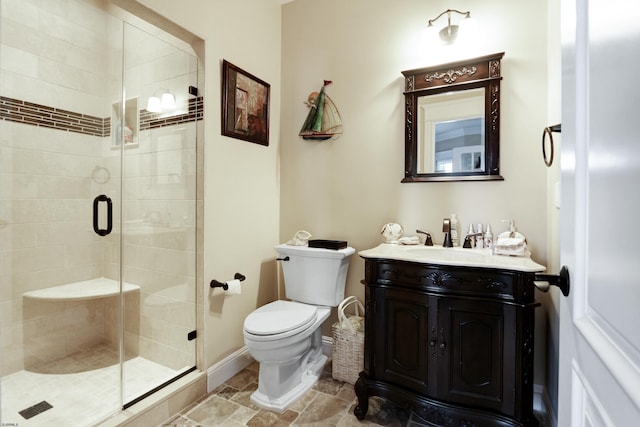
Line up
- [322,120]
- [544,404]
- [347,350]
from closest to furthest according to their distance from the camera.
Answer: [544,404], [347,350], [322,120]

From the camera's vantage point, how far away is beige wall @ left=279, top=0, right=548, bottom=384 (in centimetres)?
183

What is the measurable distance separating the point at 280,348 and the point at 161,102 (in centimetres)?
175

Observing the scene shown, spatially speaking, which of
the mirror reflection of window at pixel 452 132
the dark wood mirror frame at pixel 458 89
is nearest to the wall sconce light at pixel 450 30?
the dark wood mirror frame at pixel 458 89

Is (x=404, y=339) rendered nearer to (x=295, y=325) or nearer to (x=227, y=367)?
(x=295, y=325)

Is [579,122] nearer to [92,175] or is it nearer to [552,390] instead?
[552,390]

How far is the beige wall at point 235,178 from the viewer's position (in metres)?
2.00

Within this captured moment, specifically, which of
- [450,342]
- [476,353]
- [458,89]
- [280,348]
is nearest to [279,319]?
[280,348]

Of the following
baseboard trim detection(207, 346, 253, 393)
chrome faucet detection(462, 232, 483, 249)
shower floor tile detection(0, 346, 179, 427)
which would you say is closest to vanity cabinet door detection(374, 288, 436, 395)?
chrome faucet detection(462, 232, 483, 249)

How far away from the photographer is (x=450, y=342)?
151 cm

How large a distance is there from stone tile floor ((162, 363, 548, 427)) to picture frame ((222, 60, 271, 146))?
1.68 metres

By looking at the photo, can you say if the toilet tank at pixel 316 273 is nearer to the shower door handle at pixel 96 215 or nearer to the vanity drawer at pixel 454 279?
the vanity drawer at pixel 454 279

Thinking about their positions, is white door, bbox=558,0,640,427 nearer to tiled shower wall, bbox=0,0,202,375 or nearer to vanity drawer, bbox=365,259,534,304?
vanity drawer, bbox=365,259,534,304

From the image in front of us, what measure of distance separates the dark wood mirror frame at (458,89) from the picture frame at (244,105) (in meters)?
1.07

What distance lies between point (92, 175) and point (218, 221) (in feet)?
3.16
